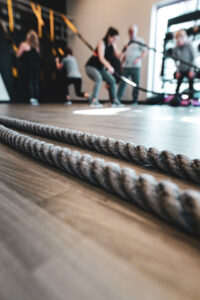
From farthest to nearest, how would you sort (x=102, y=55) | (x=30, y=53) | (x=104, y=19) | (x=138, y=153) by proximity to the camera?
(x=104, y=19)
(x=30, y=53)
(x=102, y=55)
(x=138, y=153)

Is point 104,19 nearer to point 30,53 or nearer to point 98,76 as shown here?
point 30,53

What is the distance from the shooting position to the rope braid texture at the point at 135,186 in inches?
8.6

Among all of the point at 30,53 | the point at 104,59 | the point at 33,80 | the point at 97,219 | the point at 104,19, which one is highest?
the point at 104,19

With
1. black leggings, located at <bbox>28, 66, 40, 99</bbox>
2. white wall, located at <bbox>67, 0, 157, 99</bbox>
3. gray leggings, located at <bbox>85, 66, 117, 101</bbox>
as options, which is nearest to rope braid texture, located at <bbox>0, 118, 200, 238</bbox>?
gray leggings, located at <bbox>85, 66, 117, 101</bbox>

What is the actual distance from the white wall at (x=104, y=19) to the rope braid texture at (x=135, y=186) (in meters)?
4.19

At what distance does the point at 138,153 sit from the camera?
46 cm

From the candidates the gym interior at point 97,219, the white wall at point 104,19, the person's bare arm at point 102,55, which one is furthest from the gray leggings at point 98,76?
the gym interior at point 97,219

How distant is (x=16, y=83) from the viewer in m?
4.71

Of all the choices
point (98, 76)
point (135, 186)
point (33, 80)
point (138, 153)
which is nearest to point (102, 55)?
point (98, 76)

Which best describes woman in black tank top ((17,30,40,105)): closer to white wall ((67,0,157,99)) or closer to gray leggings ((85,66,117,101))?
gray leggings ((85,66,117,101))

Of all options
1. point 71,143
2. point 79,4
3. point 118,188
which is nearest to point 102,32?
point 79,4

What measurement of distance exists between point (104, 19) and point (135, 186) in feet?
Answer: 17.8

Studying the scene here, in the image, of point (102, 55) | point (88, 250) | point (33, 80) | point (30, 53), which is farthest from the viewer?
point (33, 80)

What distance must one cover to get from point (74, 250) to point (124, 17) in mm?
5093
